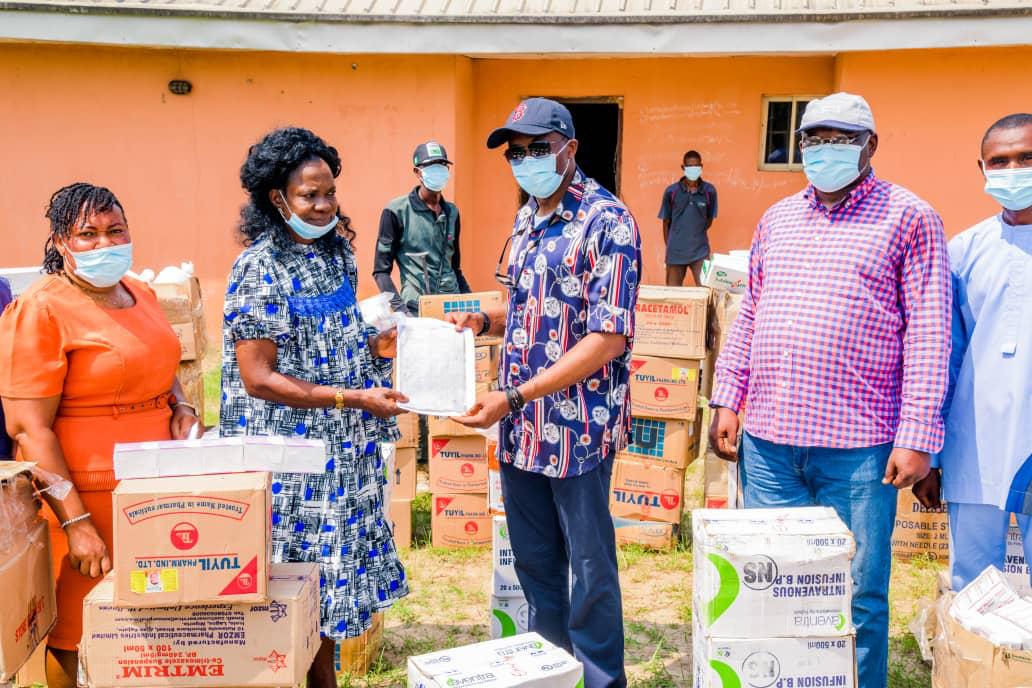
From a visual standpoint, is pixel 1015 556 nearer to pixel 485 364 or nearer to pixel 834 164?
pixel 834 164

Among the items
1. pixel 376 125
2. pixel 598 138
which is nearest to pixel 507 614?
pixel 376 125

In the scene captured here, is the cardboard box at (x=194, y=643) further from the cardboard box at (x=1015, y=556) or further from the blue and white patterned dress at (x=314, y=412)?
the cardboard box at (x=1015, y=556)

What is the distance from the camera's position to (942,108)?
8.15m

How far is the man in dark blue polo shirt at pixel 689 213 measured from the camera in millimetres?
9039

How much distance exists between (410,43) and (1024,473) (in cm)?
652

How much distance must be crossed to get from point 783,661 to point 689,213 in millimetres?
7022

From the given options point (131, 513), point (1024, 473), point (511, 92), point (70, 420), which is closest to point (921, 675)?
point (1024, 473)

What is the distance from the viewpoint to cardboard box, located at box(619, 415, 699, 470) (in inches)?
187

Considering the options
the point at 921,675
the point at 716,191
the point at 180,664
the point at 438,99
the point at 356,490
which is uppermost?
the point at 438,99

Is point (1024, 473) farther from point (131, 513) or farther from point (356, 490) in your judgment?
point (131, 513)

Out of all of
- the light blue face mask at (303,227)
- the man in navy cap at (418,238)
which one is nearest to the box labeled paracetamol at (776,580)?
the light blue face mask at (303,227)

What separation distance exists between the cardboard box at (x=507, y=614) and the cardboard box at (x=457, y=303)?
5.18 feet

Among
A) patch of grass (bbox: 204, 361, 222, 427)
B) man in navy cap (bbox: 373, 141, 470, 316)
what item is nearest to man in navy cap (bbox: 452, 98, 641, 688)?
man in navy cap (bbox: 373, 141, 470, 316)

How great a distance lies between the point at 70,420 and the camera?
267cm
